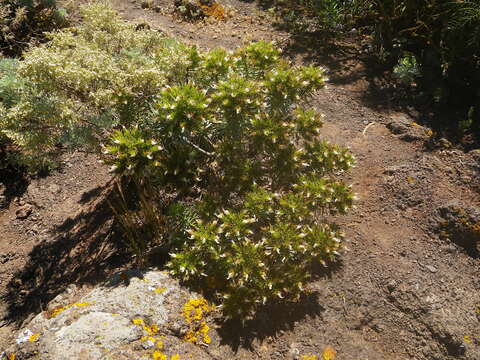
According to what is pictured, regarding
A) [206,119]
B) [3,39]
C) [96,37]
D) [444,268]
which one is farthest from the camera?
[3,39]

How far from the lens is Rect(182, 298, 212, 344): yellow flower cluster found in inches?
117

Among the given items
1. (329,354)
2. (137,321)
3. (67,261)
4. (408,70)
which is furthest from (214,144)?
(408,70)

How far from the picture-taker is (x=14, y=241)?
4.12 metres

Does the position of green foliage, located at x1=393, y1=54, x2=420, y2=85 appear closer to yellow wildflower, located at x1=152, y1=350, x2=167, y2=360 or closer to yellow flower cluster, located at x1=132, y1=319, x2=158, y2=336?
yellow flower cluster, located at x1=132, y1=319, x2=158, y2=336

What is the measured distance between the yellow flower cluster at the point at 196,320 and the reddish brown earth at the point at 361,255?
0.36 feet

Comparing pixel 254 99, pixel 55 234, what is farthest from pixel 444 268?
pixel 55 234

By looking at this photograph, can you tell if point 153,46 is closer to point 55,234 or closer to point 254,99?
point 254,99

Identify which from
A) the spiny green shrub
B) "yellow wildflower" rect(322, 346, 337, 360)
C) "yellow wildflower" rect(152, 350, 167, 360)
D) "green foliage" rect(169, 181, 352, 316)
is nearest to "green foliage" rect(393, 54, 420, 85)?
"green foliage" rect(169, 181, 352, 316)

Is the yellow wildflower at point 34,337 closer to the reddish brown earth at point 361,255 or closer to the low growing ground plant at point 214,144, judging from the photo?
the reddish brown earth at point 361,255

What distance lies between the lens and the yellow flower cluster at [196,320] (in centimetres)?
297

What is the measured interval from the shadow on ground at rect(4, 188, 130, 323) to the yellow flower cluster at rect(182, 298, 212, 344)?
0.91m

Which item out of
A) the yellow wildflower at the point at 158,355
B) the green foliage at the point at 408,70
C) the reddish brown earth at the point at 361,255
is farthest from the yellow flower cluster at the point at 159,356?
the green foliage at the point at 408,70

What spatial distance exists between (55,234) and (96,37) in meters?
2.14

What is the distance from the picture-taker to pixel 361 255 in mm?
3602
